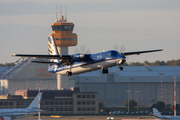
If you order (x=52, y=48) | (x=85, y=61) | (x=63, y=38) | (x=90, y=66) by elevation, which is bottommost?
(x=90, y=66)

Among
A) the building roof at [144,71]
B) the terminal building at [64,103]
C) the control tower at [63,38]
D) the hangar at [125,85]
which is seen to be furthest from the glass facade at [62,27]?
the terminal building at [64,103]

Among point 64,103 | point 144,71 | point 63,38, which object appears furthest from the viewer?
point 144,71

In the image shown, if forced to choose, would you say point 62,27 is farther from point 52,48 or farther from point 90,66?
point 90,66

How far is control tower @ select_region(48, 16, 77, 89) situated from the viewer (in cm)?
15138

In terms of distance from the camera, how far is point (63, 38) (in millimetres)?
152375

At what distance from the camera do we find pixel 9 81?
15162 cm

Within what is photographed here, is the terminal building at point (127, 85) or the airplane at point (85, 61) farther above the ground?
the airplane at point (85, 61)

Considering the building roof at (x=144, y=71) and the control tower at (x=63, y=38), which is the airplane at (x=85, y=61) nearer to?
the control tower at (x=63, y=38)

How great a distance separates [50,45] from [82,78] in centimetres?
8090

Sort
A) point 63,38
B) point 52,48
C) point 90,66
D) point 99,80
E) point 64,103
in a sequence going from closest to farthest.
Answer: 1. point 90,66
2. point 52,48
3. point 64,103
4. point 63,38
5. point 99,80

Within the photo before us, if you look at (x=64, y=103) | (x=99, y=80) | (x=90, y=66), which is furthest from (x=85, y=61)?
(x=99, y=80)

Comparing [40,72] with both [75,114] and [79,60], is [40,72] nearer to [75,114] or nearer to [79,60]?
[75,114]

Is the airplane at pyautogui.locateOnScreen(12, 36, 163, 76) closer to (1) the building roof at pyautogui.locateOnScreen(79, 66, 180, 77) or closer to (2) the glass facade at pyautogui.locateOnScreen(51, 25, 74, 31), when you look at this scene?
(2) the glass facade at pyautogui.locateOnScreen(51, 25, 74, 31)

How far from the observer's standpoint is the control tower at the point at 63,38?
15138 cm
